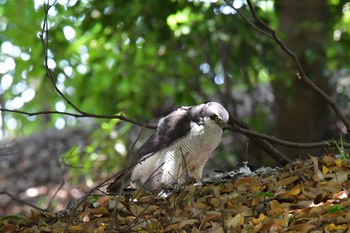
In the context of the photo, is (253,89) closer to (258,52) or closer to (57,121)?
(258,52)

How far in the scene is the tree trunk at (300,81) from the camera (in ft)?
31.9

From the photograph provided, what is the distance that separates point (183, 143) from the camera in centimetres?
591

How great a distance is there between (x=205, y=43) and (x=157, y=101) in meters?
1.04

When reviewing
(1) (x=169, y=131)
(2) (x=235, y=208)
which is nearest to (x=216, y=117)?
(1) (x=169, y=131)

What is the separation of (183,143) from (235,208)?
1376 mm

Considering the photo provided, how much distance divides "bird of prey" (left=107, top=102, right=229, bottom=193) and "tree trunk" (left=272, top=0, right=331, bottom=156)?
3571 mm

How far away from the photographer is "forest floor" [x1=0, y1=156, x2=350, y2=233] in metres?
4.29

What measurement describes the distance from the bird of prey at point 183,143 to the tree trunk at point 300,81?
357cm

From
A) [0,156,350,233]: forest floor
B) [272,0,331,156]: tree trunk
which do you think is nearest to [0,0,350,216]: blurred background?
[272,0,331,156]: tree trunk

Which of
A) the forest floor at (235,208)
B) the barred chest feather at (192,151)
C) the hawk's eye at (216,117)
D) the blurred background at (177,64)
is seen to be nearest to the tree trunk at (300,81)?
the blurred background at (177,64)

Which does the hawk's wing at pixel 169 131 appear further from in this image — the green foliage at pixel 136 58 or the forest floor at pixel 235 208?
the green foliage at pixel 136 58

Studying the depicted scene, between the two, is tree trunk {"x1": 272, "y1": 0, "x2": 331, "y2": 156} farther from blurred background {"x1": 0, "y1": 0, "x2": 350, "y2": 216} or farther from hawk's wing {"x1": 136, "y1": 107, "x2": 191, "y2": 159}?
hawk's wing {"x1": 136, "y1": 107, "x2": 191, "y2": 159}

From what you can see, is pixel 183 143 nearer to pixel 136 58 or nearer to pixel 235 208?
pixel 235 208

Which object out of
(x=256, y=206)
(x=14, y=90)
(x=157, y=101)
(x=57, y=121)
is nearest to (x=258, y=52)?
(x=157, y=101)
